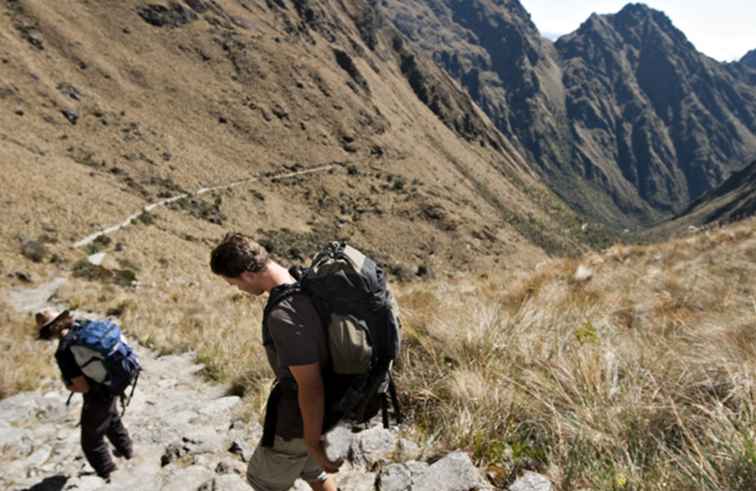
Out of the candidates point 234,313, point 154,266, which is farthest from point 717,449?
point 154,266

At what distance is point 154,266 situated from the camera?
37.4 m

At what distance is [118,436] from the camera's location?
5465 mm

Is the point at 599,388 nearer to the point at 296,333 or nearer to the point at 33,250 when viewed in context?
the point at 296,333

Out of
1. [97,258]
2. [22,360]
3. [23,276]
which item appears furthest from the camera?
[97,258]

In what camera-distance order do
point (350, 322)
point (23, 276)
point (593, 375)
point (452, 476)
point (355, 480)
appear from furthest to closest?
point (23, 276), point (355, 480), point (593, 375), point (452, 476), point (350, 322)

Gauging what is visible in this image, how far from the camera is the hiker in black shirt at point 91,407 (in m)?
5.10

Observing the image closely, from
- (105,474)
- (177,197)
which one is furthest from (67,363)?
(177,197)

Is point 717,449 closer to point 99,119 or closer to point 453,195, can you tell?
point 99,119

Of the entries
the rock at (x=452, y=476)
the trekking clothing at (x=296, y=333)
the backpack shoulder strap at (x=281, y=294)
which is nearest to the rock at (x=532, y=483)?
the rock at (x=452, y=476)

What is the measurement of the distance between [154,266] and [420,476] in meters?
37.2

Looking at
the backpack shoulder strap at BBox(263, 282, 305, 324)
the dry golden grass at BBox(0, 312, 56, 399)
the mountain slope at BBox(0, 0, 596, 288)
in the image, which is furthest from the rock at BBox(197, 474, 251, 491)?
the mountain slope at BBox(0, 0, 596, 288)

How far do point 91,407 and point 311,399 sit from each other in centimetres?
347

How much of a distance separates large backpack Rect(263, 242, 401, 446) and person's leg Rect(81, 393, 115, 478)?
10.7ft

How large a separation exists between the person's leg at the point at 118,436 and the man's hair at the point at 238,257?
3.16 metres
